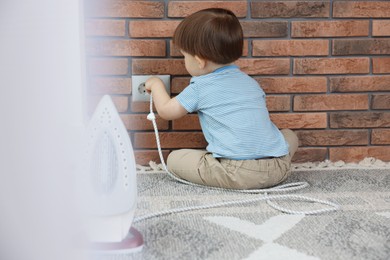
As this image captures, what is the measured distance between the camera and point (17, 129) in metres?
0.74

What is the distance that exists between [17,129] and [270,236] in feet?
1.84

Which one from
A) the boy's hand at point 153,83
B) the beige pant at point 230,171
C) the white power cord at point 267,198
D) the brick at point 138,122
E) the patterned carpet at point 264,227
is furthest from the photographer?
the brick at point 138,122

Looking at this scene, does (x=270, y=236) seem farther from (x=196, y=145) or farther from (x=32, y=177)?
(x=196, y=145)

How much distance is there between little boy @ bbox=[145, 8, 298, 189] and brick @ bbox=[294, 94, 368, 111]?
0.80ft

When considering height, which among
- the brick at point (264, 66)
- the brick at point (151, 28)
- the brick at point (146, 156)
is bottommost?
the brick at point (146, 156)

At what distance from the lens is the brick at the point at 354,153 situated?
1739mm

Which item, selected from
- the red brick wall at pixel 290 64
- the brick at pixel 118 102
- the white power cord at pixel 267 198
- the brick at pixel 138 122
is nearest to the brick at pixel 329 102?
the red brick wall at pixel 290 64

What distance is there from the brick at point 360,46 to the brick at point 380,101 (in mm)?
143

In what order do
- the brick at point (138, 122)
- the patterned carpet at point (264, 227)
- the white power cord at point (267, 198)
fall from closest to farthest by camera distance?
the patterned carpet at point (264, 227), the white power cord at point (267, 198), the brick at point (138, 122)

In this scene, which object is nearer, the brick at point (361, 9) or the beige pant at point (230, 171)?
the beige pant at point (230, 171)

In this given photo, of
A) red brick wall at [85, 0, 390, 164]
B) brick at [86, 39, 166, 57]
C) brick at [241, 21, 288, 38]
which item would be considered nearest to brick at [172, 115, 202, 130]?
red brick wall at [85, 0, 390, 164]

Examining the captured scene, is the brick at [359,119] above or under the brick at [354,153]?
above

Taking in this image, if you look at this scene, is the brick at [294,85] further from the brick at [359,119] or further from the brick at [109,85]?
the brick at [109,85]

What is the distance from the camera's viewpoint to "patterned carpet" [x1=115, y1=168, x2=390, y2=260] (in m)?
0.97
